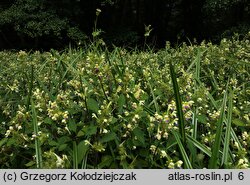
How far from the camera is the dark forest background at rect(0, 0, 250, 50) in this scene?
1270 centimetres

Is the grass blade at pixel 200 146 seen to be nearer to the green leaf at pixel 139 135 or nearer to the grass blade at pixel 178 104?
the grass blade at pixel 178 104

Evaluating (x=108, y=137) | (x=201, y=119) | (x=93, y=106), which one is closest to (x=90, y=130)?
(x=108, y=137)

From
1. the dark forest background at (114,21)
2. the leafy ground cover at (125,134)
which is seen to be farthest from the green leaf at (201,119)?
the dark forest background at (114,21)

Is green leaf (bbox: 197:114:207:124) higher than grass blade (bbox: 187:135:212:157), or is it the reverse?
green leaf (bbox: 197:114:207:124)

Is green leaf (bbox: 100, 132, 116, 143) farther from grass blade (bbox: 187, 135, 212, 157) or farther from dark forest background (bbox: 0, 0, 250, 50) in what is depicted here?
dark forest background (bbox: 0, 0, 250, 50)

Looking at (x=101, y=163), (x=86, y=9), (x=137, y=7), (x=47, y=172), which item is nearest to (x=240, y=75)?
(x=101, y=163)

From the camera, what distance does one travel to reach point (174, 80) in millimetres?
1390

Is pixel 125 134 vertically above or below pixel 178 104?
below

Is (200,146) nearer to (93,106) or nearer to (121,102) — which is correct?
(121,102)

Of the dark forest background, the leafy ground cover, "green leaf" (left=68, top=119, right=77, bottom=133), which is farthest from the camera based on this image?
the dark forest background

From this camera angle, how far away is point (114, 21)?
16453 millimetres

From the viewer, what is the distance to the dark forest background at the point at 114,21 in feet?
41.7

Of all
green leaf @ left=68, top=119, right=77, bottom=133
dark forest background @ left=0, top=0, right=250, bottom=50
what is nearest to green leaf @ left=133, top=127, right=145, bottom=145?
green leaf @ left=68, top=119, right=77, bottom=133

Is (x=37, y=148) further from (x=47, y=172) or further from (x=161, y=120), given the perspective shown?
(x=161, y=120)
